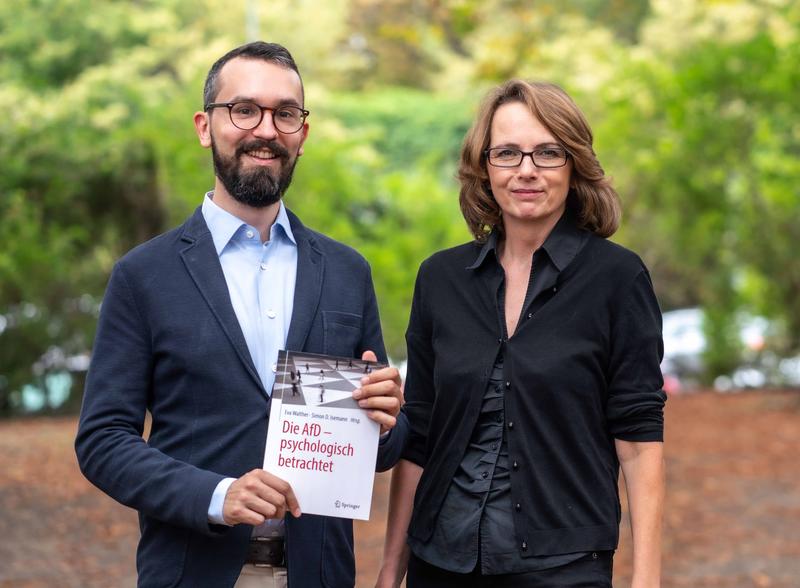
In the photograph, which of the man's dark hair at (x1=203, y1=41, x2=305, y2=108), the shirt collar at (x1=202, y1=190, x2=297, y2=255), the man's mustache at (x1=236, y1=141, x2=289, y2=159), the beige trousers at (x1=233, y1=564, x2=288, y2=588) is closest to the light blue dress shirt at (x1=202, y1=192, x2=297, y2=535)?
the shirt collar at (x1=202, y1=190, x2=297, y2=255)

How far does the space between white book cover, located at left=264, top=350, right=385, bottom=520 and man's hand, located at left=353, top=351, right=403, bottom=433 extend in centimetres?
2

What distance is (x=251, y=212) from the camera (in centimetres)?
367

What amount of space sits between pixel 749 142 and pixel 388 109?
2596 cm

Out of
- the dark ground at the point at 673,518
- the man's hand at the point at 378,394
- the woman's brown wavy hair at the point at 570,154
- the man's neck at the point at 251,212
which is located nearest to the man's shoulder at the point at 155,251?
the man's neck at the point at 251,212

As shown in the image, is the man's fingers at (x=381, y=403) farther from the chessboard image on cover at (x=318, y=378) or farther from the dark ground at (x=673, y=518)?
the dark ground at (x=673, y=518)

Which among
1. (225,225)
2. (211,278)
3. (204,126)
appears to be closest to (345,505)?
(211,278)

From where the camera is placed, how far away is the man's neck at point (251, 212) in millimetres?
3674

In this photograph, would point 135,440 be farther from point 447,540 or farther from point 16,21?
point 16,21

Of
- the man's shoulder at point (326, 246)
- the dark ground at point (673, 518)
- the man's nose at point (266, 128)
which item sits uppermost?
the man's nose at point (266, 128)

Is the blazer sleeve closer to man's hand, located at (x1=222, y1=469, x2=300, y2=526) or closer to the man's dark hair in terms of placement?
man's hand, located at (x1=222, y1=469, x2=300, y2=526)

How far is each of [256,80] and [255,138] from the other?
16cm

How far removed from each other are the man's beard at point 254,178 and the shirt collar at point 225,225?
0.07m

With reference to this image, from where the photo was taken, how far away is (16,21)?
28641 millimetres

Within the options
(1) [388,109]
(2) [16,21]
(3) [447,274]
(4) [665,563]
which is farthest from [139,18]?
(3) [447,274]
